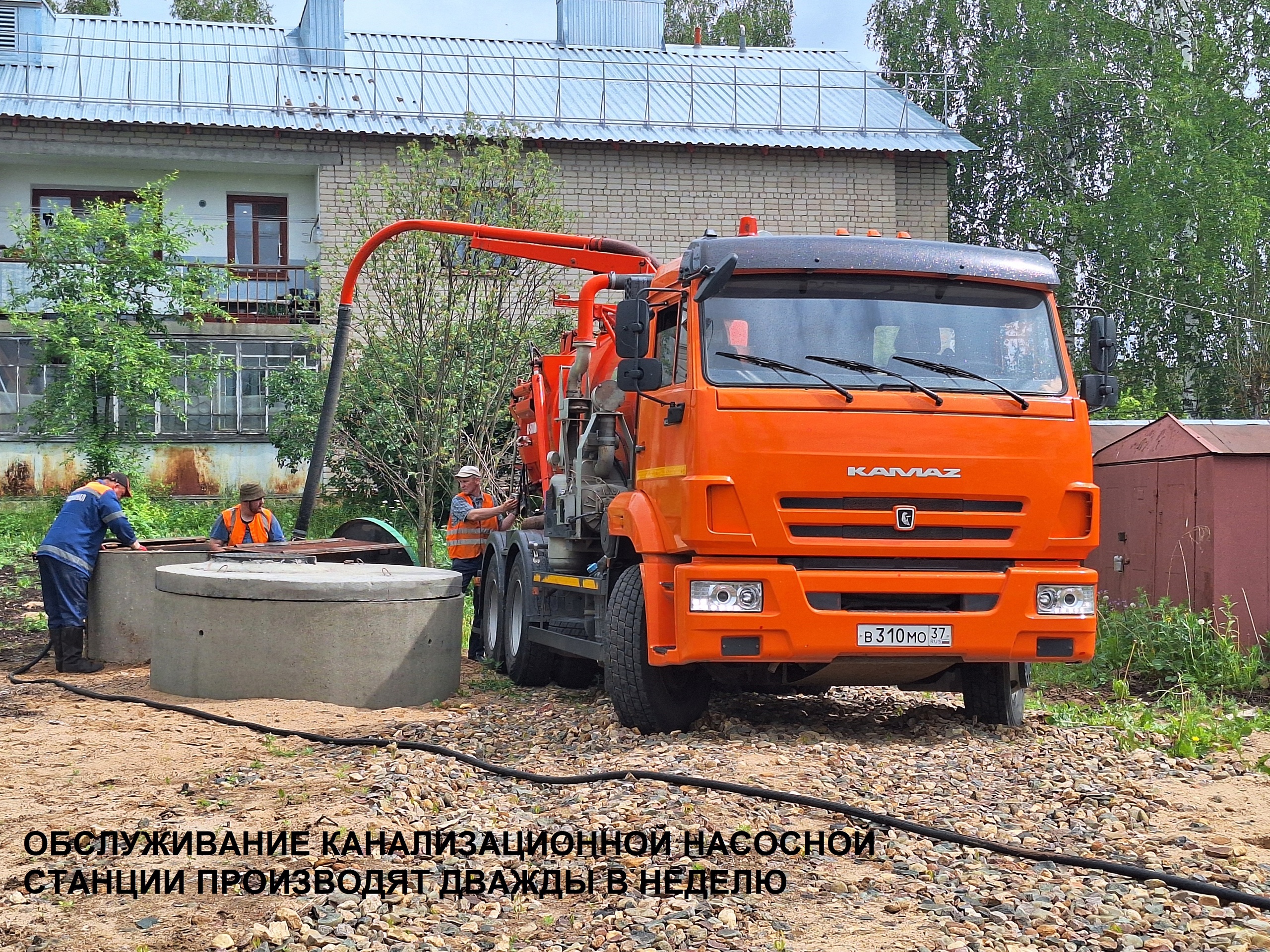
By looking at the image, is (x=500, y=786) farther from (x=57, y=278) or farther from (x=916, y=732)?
(x=57, y=278)

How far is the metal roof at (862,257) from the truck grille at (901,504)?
1313 millimetres

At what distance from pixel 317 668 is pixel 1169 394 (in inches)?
891

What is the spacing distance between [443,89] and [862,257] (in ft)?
68.2

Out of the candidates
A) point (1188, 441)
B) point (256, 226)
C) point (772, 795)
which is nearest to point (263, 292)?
point (256, 226)

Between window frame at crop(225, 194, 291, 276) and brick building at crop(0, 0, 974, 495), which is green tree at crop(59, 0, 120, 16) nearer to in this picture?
brick building at crop(0, 0, 974, 495)

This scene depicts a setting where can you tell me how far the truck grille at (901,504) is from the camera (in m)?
7.35

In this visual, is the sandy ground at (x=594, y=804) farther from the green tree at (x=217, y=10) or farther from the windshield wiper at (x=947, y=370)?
the green tree at (x=217, y=10)

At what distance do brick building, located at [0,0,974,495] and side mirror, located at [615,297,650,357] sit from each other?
17.2 m

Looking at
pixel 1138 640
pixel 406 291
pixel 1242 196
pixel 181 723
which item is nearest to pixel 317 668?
pixel 181 723

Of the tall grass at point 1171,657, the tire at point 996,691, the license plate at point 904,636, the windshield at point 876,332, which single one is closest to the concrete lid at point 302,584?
the windshield at point 876,332

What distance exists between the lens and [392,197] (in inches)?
644

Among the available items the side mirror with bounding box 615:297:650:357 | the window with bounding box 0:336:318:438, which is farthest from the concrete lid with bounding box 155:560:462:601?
the window with bounding box 0:336:318:438

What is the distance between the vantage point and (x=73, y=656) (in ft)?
36.0

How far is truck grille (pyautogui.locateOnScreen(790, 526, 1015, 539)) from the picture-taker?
7371mm
